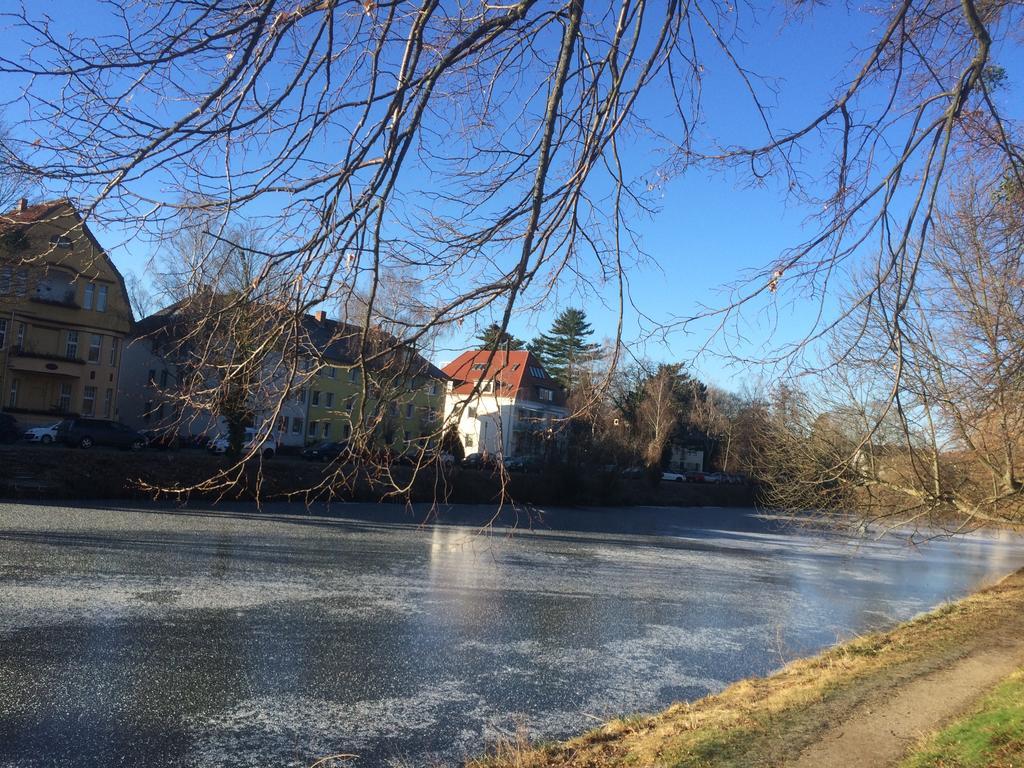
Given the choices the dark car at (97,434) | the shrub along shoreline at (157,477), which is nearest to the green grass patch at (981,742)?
the shrub along shoreline at (157,477)

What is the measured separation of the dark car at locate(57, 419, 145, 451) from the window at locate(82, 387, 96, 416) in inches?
292

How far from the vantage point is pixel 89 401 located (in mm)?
40031

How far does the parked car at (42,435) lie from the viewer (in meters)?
32.2

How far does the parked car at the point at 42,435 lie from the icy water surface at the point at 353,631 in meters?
8.69

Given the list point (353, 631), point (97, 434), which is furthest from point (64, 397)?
point (353, 631)

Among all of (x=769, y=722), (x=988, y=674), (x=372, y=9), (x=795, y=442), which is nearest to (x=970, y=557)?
(x=795, y=442)

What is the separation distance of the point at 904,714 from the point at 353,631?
8530 millimetres

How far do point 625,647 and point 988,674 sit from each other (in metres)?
5.73

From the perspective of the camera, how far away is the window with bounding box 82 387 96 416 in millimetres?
39656

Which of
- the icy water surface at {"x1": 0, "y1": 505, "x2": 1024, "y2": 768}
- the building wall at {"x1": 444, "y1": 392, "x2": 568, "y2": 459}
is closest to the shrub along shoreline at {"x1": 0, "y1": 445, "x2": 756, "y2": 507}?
the icy water surface at {"x1": 0, "y1": 505, "x2": 1024, "y2": 768}

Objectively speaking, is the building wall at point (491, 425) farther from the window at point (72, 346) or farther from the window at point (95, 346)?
the window at point (95, 346)

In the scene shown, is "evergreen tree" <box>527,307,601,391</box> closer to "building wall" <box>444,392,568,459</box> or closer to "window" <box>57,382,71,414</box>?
"building wall" <box>444,392,568,459</box>

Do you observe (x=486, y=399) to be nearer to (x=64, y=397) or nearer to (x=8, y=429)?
(x=8, y=429)

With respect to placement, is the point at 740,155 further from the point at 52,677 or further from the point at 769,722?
the point at 52,677
